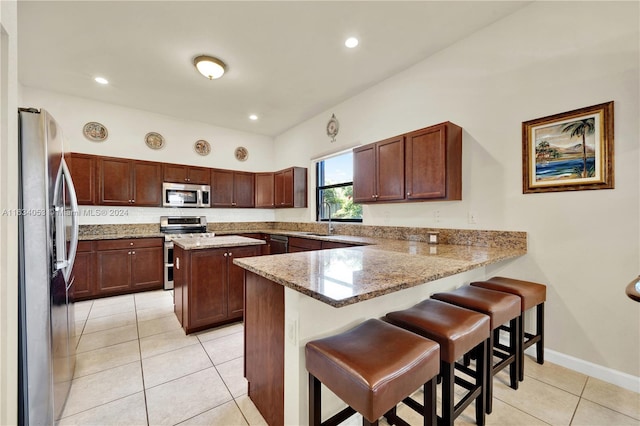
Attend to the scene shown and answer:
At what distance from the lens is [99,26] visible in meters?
2.50

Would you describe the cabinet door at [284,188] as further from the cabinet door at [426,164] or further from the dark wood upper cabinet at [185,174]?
the cabinet door at [426,164]

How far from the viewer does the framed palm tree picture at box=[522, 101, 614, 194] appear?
1892 millimetres

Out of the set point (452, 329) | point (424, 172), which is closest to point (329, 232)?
point (424, 172)

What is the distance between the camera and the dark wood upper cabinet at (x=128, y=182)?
13.2 feet

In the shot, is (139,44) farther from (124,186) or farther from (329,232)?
(329,232)

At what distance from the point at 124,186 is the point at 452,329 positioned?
16.0 ft

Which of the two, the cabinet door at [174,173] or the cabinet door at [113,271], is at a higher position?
the cabinet door at [174,173]

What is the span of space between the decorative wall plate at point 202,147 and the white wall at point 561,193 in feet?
13.6

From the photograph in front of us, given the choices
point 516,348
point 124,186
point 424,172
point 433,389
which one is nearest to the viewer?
point 433,389

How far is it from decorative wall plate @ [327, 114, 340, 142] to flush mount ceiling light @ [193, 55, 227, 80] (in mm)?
1826

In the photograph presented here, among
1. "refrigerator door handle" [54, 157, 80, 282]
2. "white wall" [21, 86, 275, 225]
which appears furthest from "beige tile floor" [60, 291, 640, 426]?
"white wall" [21, 86, 275, 225]

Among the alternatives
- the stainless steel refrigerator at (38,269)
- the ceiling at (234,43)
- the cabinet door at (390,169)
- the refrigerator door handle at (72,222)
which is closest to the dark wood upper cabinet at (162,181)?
the ceiling at (234,43)

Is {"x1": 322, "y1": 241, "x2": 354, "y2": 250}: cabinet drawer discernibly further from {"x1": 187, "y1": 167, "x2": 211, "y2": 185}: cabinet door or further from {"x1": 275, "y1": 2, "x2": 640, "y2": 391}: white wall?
{"x1": 187, "y1": 167, "x2": 211, "y2": 185}: cabinet door

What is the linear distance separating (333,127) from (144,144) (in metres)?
3.32
